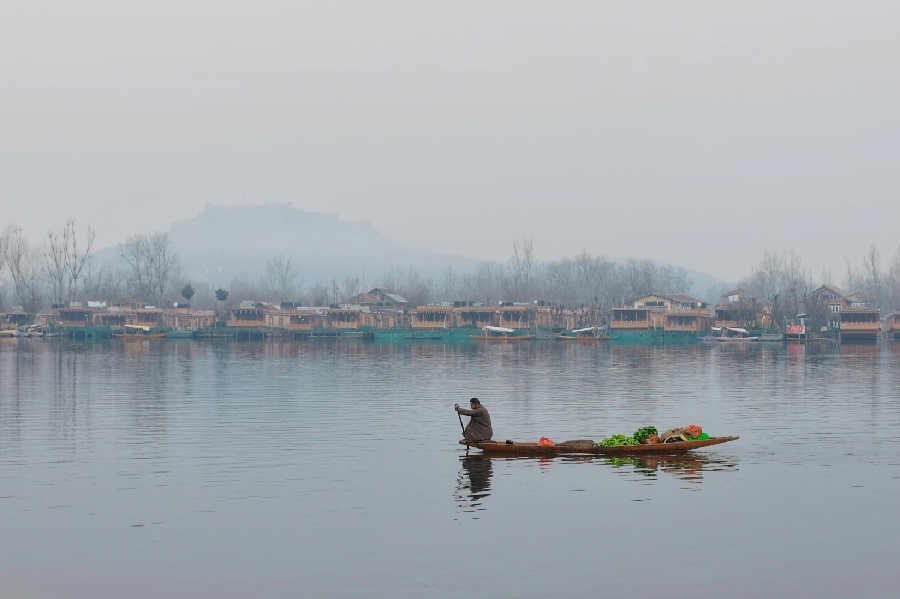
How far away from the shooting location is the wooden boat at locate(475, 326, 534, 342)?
14250cm

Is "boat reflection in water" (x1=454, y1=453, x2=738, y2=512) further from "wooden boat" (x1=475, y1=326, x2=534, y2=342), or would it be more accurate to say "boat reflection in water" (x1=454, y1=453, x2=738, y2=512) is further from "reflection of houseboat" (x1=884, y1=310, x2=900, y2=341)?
"reflection of houseboat" (x1=884, y1=310, x2=900, y2=341)

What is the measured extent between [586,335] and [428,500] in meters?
122

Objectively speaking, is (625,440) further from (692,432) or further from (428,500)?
(428,500)

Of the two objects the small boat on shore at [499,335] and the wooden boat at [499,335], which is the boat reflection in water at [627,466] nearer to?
the wooden boat at [499,335]

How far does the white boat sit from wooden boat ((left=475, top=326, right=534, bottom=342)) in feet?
83.4

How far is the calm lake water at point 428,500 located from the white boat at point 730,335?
82.2 meters

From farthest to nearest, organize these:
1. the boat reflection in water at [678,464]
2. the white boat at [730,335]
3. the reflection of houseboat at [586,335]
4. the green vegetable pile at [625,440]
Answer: the reflection of houseboat at [586,335] → the white boat at [730,335] → the green vegetable pile at [625,440] → the boat reflection in water at [678,464]

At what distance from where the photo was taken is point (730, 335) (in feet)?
464

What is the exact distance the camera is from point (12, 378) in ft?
205

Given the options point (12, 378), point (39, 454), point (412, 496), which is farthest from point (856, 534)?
point (12, 378)

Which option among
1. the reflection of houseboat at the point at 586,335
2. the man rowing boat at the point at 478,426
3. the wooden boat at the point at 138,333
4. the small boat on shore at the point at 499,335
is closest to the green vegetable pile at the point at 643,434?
the man rowing boat at the point at 478,426

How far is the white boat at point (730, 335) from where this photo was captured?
12962 cm

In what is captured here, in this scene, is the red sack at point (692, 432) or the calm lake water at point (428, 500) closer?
the calm lake water at point (428, 500)

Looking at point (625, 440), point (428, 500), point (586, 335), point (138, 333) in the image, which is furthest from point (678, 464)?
point (138, 333)
